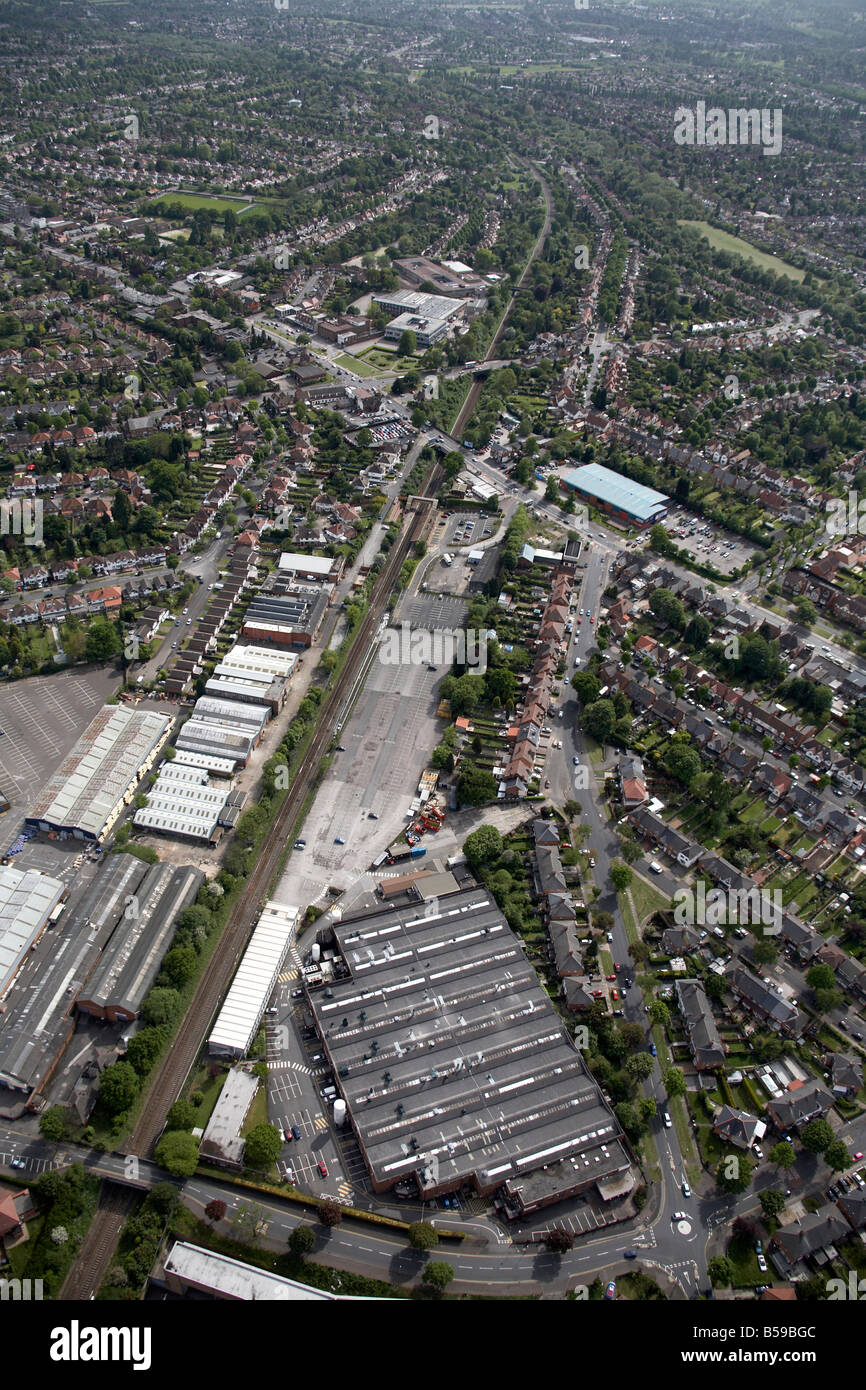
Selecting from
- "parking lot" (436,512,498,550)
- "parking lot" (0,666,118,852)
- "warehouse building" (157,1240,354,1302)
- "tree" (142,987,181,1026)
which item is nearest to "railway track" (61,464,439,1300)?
"tree" (142,987,181,1026)

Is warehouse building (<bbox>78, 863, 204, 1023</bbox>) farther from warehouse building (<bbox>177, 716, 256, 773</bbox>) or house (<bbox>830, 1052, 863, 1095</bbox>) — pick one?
house (<bbox>830, 1052, 863, 1095</bbox>)

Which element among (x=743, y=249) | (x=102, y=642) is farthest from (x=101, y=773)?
(x=743, y=249)

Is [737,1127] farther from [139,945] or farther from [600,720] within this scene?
[139,945]

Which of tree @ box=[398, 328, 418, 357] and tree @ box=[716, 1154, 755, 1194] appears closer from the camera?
tree @ box=[716, 1154, 755, 1194]

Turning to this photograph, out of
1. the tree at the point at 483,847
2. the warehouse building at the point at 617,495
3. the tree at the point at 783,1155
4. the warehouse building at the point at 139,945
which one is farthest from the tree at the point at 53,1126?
the warehouse building at the point at 617,495
